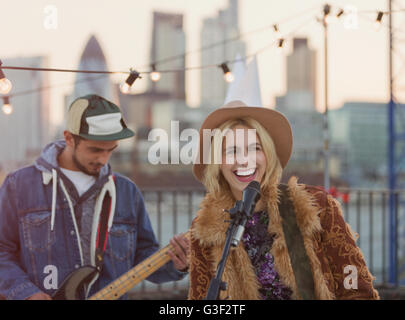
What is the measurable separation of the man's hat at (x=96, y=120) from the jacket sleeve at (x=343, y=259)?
1.23 meters

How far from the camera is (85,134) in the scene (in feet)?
7.79

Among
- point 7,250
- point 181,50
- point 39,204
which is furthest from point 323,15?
point 7,250

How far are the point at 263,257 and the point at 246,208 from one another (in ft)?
1.75

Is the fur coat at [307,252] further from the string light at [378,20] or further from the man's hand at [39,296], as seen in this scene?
the string light at [378,20]

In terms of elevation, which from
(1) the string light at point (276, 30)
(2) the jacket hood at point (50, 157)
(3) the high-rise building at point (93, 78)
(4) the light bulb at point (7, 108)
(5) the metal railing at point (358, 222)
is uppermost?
(1) the string light at point (276, 30)

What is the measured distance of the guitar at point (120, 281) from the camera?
2.29 m

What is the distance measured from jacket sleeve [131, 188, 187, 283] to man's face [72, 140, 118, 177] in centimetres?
30

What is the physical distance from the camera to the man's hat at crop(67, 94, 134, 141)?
7.82 ft

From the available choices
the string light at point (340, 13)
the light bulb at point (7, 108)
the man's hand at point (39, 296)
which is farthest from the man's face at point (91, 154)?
the string light at point (340, 13)

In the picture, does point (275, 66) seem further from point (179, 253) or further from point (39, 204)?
point (39, 204)

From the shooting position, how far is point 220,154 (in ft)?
5.91

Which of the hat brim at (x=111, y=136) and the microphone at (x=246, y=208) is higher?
the hat brim at (x=111, y=136)

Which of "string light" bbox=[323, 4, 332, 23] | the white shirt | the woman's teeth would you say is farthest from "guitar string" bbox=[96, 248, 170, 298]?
"string light" bbox=[323, 4, 332, 23]

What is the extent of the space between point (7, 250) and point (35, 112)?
970 mm
